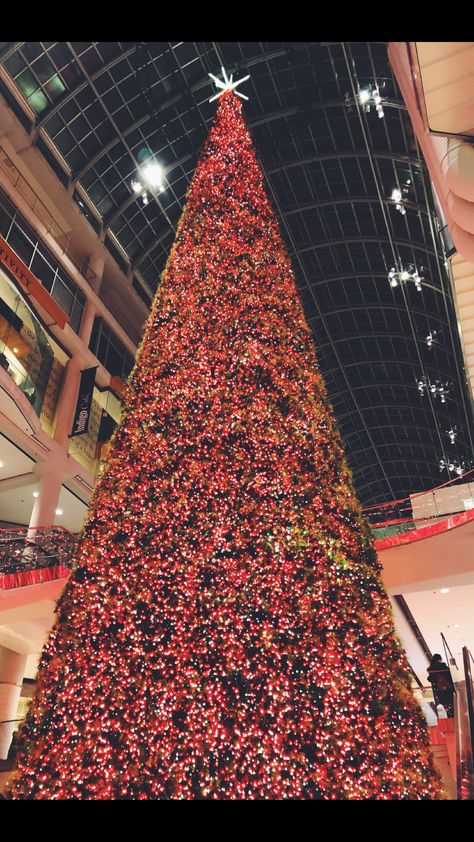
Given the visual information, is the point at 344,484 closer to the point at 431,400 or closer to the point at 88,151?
the point at 88,151

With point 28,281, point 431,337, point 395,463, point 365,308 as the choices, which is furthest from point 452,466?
→ point 28,281

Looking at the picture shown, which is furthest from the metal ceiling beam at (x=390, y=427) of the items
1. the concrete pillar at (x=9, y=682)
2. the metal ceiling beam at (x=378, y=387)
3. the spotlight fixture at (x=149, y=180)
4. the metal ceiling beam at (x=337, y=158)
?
the concrete pillar at (x=9, y=682)

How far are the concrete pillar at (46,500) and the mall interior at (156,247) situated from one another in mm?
60

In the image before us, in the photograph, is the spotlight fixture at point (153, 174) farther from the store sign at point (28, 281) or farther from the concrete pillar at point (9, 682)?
the concrete pillar at point (9, 682)

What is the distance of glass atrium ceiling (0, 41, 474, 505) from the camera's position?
16672mm

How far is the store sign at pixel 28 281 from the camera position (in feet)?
44.6

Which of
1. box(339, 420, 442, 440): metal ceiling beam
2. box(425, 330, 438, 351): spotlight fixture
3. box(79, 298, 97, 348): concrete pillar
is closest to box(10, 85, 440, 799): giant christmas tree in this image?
box(79, 298, 97, 348): concrete pillar

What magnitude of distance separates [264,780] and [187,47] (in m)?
20.9

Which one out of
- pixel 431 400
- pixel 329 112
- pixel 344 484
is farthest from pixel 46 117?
pixel 431 400

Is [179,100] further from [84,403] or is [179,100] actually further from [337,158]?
[84,403]

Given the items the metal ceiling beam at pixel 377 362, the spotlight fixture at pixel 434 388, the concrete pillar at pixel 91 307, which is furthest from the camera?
the metal ceiling beam at pixel 377 362

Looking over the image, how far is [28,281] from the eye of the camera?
1444 centimetres

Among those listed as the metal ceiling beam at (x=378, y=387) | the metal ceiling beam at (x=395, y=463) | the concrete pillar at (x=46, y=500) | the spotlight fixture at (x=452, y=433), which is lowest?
the concrete pillar at (x=46, y=500)

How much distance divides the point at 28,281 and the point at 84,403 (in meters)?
4.59
